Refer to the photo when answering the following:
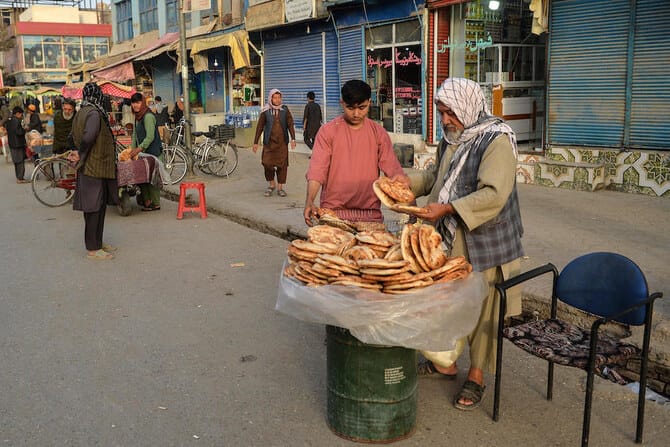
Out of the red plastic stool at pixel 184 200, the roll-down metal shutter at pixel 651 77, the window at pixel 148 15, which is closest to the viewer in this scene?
the roll-down metal shutter at pixel 651 77

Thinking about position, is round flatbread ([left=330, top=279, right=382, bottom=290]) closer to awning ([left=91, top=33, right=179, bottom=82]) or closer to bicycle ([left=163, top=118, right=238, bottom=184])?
bicycle ([left=163, top=118, right=238, bottom=184])

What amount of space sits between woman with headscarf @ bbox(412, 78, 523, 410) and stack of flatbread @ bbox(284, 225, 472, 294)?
27 centimetres

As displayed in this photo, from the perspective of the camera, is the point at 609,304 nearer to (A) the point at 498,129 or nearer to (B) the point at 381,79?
(A) the point at 498,129

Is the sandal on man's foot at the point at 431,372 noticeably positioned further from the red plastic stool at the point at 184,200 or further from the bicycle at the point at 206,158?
the bicycle at the point at 206,158

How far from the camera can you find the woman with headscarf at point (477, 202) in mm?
3744

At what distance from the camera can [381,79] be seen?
54.7 feet

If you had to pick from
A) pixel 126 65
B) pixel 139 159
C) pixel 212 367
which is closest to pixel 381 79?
pixel 139 159

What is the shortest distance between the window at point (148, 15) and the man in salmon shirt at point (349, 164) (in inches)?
1063

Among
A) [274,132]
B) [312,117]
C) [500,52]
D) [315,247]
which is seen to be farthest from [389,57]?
[315,247]

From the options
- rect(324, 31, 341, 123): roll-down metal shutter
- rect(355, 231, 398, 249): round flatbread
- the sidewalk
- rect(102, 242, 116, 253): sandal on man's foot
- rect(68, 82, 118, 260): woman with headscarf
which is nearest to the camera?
rect(355, 231, 398, 249): round flatbread

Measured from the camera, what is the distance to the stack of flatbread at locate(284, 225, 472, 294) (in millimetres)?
3332

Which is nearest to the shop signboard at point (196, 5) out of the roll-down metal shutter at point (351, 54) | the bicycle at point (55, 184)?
the roll-down metal shutter at point (351, 54)

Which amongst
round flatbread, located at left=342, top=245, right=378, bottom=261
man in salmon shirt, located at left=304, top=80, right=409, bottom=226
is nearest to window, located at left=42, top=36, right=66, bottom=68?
man in salmon shirt, located at left=304, top=80, right=409, bottom=226

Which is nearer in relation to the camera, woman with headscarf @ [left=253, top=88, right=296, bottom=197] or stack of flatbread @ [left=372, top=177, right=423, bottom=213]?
stack of flatbread @ [left=372, top=177, right=423, bottom=213]
